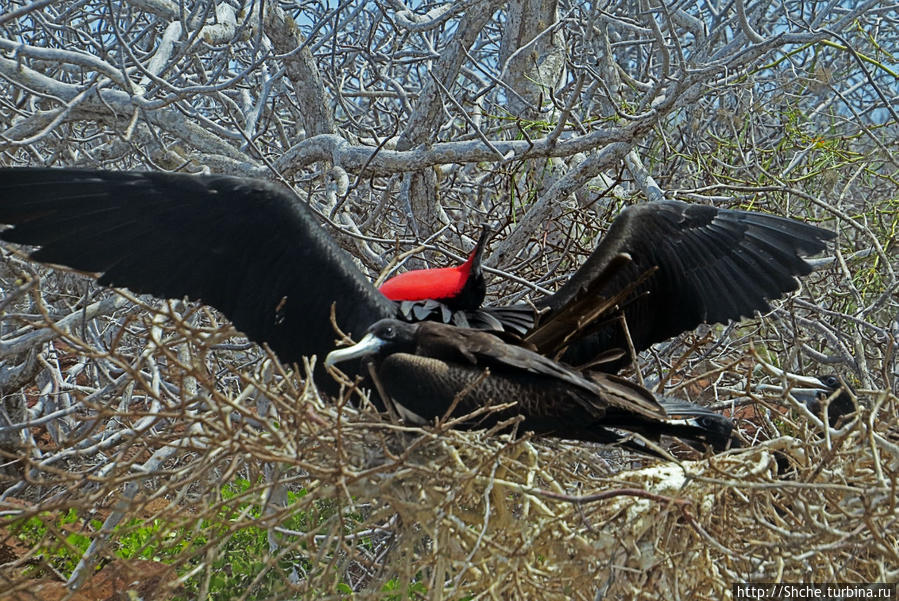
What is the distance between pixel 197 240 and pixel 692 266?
1.53m

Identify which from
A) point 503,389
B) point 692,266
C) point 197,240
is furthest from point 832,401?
point 197,240

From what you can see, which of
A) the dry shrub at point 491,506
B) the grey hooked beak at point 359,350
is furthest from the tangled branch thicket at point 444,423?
the grey hooked beak at point 359,350

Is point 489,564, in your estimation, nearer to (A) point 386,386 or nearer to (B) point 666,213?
(A) point 386,386

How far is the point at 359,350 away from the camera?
2355 mm

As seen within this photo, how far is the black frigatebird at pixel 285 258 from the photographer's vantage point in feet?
8.19

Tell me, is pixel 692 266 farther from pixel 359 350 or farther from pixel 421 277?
pixel 359 350

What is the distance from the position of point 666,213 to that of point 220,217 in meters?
1.35

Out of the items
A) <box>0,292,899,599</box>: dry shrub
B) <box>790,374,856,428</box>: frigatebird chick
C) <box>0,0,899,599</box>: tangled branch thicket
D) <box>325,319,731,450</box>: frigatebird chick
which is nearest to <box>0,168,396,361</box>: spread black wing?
<box>0,0,899,599</box>: tangled branch thicket

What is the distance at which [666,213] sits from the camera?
9.51 ft

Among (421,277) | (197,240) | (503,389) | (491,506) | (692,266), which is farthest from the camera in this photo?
(692,266)

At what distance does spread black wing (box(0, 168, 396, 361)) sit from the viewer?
2.49 meters

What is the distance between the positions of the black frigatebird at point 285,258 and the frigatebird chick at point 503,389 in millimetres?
215

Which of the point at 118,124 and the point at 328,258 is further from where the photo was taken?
the point at 118,124

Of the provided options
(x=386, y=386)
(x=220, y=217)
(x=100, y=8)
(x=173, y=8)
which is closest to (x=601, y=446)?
(x=386, y=386)
